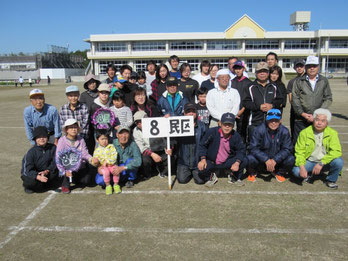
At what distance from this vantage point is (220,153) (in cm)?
560

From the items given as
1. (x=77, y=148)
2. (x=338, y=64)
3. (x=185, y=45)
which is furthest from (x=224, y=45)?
(x=77, y=148)

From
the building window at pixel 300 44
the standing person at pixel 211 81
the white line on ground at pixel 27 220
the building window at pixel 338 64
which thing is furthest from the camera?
the building window at pixel 338 64

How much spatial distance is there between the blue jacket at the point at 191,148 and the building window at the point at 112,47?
213 feet

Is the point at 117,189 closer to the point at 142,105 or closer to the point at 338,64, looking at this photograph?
the point at 142,105

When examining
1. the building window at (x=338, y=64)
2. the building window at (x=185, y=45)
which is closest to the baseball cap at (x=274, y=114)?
the building window at (x=185, y=45)

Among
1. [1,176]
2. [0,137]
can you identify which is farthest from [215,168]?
[0,137]

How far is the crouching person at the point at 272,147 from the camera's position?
5387 mm

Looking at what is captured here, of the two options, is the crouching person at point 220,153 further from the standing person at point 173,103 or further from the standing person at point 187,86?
the standing person at point 187,86

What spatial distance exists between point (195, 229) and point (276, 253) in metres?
1.06

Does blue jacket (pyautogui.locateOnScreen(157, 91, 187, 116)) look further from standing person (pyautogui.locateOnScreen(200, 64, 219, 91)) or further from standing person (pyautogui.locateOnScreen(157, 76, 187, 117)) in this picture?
standing person (pyautogui.locateOnScreen(200, 64, 219, 91))

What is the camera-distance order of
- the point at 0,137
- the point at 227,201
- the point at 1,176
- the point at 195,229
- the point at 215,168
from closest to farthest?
the point at 195,229
the point at 227,201
the point at 215,168
the point at 1,176
the point at 0,137

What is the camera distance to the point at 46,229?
3.97 m

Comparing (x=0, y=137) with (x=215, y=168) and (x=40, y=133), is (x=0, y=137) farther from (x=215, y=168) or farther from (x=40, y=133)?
(x=215, y=168)

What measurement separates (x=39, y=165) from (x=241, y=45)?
6514cm
